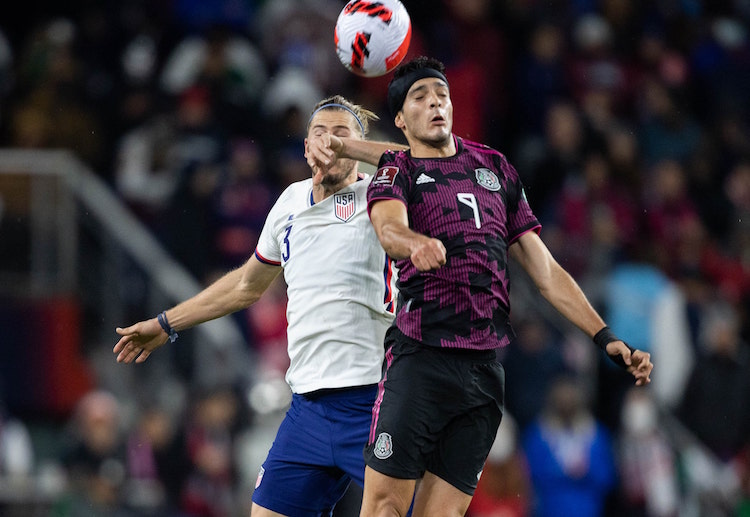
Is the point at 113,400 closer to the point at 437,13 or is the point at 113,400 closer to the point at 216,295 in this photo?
the point at 216,295

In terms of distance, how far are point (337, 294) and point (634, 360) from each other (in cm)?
154

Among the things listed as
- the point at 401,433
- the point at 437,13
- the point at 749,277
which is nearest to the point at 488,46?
the point at 437,13

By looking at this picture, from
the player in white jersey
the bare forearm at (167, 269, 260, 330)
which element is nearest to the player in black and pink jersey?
the player in white jersey

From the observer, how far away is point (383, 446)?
5488 mm

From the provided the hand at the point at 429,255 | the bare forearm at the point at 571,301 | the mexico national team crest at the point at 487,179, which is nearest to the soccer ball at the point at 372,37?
the mexico national team crest at the point at 487,179

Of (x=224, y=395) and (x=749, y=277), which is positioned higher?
(x=749, y=277)

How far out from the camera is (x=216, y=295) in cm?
664

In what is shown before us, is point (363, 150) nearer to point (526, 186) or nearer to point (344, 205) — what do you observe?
point (344, 205)

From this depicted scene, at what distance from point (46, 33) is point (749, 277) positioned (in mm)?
7873

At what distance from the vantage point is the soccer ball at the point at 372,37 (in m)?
6.39

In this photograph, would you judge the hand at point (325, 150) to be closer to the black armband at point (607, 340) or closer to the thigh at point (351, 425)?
the thigh at point (351, 425)

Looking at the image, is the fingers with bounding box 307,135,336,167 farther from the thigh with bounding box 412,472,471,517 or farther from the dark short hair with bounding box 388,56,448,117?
the thigh with bounding box 412,472,471,517

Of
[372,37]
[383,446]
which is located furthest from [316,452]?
[372,37]

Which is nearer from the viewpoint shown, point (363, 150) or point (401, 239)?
point (401, 239)
